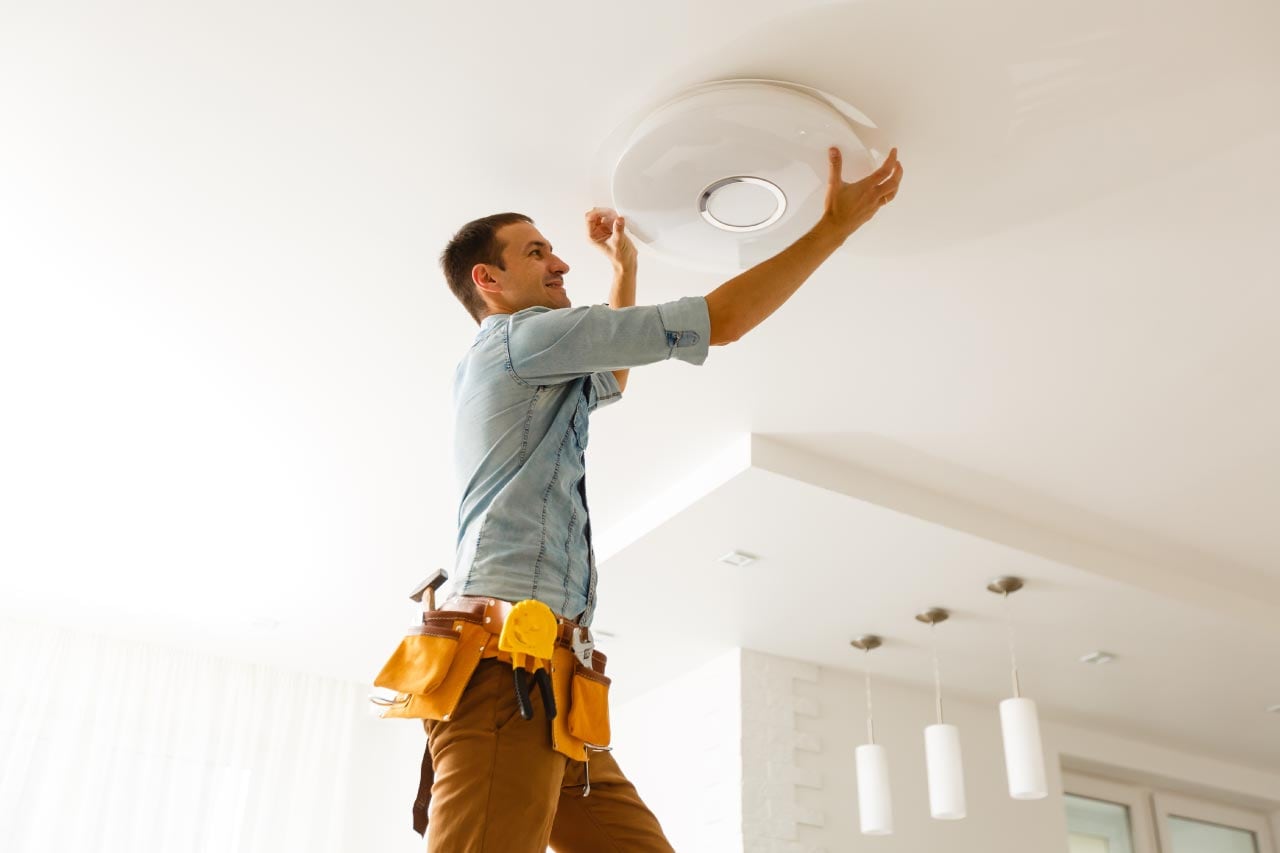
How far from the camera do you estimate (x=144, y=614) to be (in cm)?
390

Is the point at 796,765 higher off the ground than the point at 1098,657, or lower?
lower

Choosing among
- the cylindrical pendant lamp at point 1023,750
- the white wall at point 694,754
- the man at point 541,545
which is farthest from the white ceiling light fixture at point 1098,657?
the man at point 541,545

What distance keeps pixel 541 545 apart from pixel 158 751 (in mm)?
3295

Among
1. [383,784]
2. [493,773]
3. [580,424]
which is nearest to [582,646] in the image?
[493,773]

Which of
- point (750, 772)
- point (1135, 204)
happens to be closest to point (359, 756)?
point (750, 772)

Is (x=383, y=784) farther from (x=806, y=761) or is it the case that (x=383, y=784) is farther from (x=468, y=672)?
(x=468, y=672)

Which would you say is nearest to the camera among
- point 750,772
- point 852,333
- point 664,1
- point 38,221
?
point 664,1

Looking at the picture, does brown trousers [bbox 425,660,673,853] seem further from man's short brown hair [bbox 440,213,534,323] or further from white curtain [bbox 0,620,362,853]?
white curtain [bbox 0,620,362,853]

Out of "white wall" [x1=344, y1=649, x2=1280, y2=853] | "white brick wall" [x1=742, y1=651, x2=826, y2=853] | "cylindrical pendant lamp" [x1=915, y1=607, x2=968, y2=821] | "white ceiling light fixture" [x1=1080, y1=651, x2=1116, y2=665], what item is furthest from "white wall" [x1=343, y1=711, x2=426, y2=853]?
"white ceiling light fixture" [x1=1080, y1=651, x2=1116, y2=665]

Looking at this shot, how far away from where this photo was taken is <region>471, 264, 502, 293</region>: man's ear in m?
1.61

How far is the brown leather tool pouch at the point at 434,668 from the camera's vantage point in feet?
3.90

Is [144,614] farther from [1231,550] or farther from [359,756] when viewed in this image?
[1231,550]

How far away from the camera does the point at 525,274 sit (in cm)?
161

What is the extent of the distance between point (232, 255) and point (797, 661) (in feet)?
7.40
